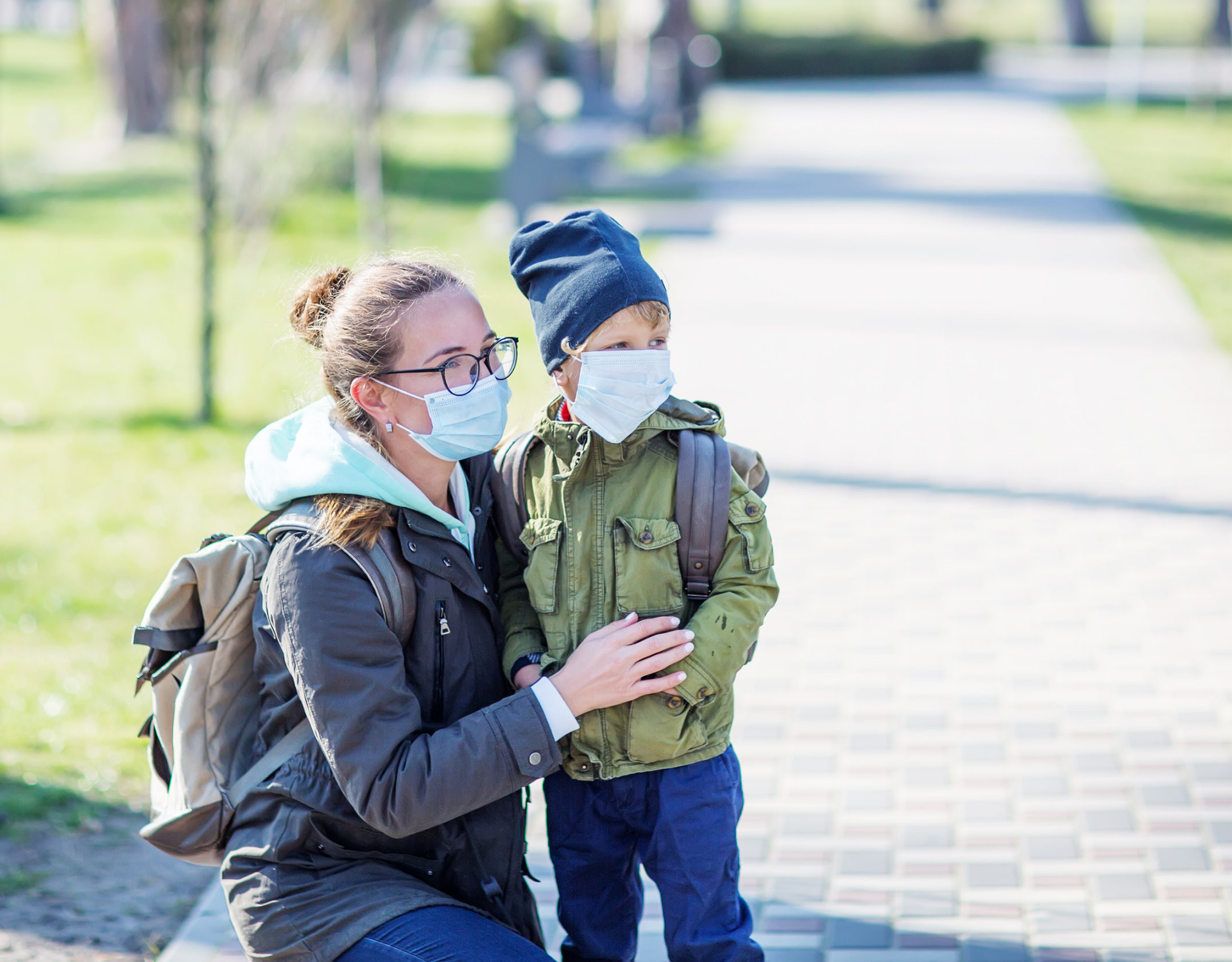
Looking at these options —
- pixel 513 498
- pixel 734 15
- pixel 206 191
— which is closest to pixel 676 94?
pixel 206 191

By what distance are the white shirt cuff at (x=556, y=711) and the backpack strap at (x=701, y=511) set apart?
0.32 meters

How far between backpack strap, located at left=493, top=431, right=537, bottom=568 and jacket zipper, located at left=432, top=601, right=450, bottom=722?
25 cm

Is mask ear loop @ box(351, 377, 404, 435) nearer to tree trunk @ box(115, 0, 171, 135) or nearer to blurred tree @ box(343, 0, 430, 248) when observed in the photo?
blurred tree @ box(343, 0, 430, 248)

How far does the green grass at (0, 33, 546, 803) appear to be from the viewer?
461 centimetres

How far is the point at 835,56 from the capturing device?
3338 centimetres

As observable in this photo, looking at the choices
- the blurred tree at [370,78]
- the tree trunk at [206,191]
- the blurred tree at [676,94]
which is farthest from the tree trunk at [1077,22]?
the tree trunk at [206,191]

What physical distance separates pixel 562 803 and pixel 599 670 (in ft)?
1.30

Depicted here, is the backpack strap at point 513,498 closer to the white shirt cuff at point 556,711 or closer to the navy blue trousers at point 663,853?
the white shirt cuff at point 556,711

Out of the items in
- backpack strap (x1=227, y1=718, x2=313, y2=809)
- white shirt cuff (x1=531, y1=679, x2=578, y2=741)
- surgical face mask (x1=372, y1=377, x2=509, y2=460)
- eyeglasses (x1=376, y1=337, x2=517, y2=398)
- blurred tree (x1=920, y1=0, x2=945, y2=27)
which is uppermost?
blurred tree (x1=920, y1=0, x2=945, y2=27)

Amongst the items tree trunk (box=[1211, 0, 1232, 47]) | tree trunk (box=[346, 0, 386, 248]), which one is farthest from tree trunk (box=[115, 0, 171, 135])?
tree trunk (box=[1211, 0, 1232, 47])

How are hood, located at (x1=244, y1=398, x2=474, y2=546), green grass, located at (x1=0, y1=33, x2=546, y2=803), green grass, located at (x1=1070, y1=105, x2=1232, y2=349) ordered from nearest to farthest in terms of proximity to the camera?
hood, located at (x1=244, y1=398, x2=474, y2=546) < green grass, located at (x1=0, y1=33, x2=546, y2=803) < green grass, located at (x1=1070, y1=105, x2=1232, y2=349)

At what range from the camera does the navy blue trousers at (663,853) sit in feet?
7.88

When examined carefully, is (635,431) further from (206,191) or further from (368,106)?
(368,106)

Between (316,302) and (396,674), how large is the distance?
2.33ft
